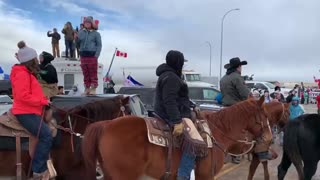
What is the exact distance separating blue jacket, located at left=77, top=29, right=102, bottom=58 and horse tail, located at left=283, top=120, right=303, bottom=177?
3.93 meters

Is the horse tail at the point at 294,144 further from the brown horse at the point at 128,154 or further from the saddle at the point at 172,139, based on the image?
the saddle at the point at 172,139

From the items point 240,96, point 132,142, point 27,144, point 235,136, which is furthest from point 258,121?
point 27,144

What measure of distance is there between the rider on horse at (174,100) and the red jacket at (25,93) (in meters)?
1.46

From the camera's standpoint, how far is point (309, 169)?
7.43 metres

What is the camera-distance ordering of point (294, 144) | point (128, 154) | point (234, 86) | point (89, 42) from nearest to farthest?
point (128, 154) < point (294, 144) < point (234, 86) < point (89, 42)

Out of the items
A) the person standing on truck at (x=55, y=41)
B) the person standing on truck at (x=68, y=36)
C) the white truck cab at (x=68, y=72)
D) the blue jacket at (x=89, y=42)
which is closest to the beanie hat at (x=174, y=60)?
the blue jacket at (x=89, y=42)

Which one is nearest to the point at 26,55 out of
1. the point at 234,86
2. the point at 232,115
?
the point at 232,115

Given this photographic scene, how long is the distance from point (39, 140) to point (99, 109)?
1.05 m

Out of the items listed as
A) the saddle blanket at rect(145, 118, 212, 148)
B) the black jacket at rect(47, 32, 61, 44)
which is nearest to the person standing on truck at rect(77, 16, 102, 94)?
the saddle blanket at rect(145, 118, 212, 148)

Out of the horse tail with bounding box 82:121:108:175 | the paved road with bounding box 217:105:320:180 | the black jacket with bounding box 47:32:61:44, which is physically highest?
the black jacket with bounding box 47:32:61:44

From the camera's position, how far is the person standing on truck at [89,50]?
8422mm

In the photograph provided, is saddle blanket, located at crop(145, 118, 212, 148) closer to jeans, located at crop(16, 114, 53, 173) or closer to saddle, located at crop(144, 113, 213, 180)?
saddle, located at crop(144, 113, 213, 180)

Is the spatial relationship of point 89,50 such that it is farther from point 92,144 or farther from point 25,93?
point 92,144

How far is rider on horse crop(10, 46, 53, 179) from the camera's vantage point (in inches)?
208
